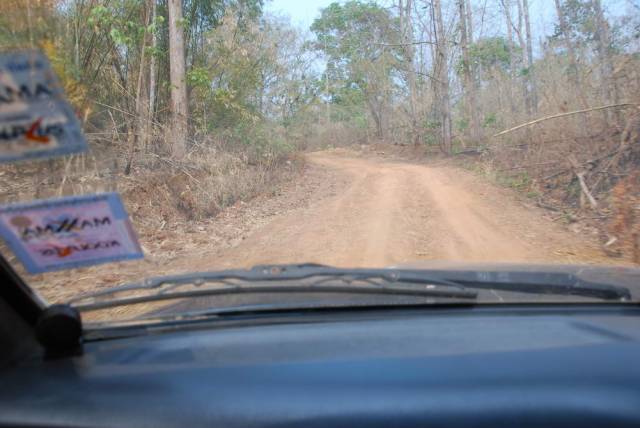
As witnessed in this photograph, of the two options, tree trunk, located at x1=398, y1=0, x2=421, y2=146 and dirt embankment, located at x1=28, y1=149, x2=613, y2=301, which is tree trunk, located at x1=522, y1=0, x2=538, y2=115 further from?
dirt embankment, located at x1=28, y1=149, x2=613, y2=301

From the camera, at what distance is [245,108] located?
671 inches

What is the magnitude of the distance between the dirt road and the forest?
89 cm

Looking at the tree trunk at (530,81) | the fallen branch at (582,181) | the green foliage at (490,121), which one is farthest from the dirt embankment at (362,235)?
the green foliage at (490,121)

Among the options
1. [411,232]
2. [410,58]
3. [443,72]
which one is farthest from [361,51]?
[411,232]

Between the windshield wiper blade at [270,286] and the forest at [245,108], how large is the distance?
3.05 ft

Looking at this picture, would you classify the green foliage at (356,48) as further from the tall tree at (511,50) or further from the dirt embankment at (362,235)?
the dirt embankment at (362,235)

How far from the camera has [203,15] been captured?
1612 centimetres

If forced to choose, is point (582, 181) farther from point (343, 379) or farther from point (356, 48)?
point (356, 48)

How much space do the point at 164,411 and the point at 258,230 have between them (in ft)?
26.5

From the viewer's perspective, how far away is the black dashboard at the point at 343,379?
1.80 m

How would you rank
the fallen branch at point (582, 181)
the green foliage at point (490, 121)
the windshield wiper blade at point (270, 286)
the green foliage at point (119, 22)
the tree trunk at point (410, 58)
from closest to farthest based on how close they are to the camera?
the windshield wiper blade at point (270, 286), the green foliage at point (119, 22), the fallen branch at point (582, 181), the green foliage at point (490, 121), the tree trunk at point (410, 58)

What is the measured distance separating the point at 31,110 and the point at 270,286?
4.69ft

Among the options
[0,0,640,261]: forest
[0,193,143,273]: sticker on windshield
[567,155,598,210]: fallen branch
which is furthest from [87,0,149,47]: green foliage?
[567,155,598,210]: fallen branch

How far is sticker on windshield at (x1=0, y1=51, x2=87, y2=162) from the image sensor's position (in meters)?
2.38
